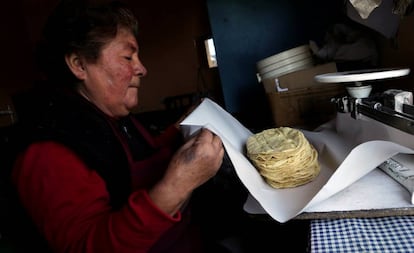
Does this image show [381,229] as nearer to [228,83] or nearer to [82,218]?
[82,218]

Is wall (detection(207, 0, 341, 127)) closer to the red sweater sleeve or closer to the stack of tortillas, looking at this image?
the stack of tortillas

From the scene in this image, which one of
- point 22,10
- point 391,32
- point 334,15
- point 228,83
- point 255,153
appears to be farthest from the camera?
point 22,10

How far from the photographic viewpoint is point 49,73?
42.9 inches

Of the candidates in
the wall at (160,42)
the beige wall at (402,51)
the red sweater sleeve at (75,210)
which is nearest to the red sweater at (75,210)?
the red sweater sleeve at (75,210)

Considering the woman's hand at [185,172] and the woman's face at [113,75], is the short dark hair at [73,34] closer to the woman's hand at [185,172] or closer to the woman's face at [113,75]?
the woman's face at [113,75]

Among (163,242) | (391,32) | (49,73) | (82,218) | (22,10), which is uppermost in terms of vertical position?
(22,10)

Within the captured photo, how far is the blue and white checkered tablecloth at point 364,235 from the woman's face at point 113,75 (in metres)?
0.73

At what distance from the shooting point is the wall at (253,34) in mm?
2189

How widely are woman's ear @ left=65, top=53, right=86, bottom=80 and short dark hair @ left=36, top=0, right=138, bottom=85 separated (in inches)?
0.5

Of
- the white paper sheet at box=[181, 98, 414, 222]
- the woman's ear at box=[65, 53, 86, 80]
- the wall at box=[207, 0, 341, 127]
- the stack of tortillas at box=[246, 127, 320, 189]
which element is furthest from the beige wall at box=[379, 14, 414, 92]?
the woman's ear at box=[65, 53, 86, 80]

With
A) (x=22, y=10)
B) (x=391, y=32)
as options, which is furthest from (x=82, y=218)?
(x=22, y=10)

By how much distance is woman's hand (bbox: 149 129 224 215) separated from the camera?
2.55 feet

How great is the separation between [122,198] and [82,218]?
22 centimetres

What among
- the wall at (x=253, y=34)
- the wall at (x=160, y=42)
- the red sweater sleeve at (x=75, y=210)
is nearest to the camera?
the red sweater sleeve at (x=75, y=210)
